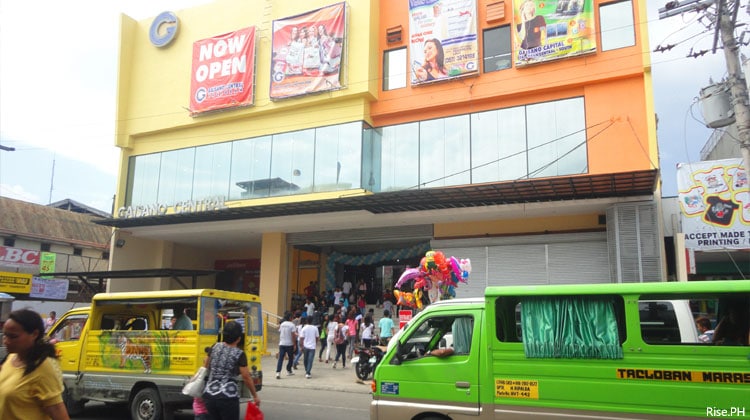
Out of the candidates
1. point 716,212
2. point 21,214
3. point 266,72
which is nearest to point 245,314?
point 716,212

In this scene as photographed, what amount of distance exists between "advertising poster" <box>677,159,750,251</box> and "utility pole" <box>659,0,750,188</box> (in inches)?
195

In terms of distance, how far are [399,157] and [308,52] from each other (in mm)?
6215

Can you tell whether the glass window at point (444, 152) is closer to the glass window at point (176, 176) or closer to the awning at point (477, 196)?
the awning at point (477, 196)

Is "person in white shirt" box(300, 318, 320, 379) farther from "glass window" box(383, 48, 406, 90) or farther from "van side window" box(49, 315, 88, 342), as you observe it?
"glass window" box(383, 48, 406, 90)

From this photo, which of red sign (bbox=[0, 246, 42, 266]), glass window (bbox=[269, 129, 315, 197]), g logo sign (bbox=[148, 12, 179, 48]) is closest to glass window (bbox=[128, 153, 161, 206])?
g logo sign (bbox=[148, 12, 179, 48])

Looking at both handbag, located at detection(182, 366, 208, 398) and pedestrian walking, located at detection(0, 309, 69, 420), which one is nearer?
pedestrian walking, located at detection(0, 309, 69, 420)

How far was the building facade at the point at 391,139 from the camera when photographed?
722 inches

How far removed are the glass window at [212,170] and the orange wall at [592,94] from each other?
29.3 ft

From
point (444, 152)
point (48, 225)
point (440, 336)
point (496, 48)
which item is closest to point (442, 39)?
point (496, 48)

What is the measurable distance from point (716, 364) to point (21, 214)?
125 feet

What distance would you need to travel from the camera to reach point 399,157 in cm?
2189

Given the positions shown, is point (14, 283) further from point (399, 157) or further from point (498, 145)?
point (498, 145)

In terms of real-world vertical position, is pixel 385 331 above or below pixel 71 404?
above

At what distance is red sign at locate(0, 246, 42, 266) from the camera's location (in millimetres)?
30859
